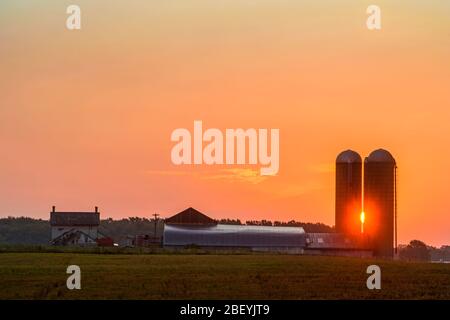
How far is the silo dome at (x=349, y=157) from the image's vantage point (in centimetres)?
10600

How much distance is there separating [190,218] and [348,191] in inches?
725

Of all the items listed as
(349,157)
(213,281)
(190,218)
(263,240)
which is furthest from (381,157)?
(213,281)

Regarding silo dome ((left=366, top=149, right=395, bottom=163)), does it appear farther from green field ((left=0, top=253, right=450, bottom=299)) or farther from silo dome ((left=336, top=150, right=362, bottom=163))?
green field ((left=0, top=253, right=450, bottom=299))

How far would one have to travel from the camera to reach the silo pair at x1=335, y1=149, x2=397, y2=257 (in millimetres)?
104625

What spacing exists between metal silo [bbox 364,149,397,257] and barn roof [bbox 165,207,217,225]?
18.2 meters

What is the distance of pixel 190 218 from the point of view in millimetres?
112000

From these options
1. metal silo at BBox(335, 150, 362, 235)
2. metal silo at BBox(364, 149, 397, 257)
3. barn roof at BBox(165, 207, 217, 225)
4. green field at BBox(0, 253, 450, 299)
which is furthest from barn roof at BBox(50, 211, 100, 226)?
green field at BBox(0, 253, 450, 299)

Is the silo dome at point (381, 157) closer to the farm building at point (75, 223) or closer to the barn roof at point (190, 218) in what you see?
the barn roof at point (190, 218)

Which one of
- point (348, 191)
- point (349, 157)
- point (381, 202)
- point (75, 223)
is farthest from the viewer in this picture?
point (75, 223)

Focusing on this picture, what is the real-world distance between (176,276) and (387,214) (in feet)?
195

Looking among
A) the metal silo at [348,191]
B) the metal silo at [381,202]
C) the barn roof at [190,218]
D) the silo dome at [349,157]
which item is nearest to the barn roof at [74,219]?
the barn roof at [190,218]

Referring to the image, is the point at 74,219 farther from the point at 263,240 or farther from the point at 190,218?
the point at 263,240
